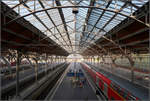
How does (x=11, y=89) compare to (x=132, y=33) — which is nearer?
(x=132, y=33)

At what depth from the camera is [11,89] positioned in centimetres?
1778

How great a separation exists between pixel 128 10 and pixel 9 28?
9.90m

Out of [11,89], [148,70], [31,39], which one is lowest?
[11,89]

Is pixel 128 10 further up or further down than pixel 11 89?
further up

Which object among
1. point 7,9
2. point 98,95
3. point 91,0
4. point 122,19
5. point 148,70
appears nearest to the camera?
point 7,9

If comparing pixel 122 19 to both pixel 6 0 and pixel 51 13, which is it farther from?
pixel 6 0

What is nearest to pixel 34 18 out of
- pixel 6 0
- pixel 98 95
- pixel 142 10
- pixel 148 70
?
pixel 6 0

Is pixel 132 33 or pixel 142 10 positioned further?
pixel 132 33

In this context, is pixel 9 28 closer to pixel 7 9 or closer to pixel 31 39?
pixel 7 9

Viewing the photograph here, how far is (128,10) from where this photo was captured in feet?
31.8

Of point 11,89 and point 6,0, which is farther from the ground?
point 6,0

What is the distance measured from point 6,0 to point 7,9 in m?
0.66

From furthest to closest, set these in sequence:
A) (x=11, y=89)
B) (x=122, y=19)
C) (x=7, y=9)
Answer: (x=11, y=89) < (x=122, y=19) < (x=7, y=9)

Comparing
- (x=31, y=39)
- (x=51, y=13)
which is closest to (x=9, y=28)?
(x=51, y=13)
